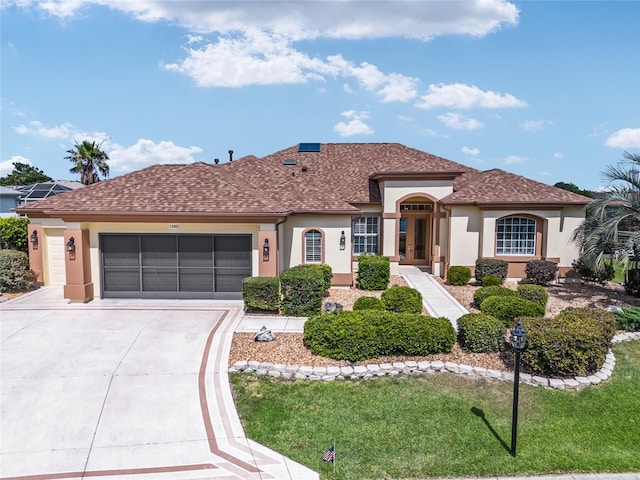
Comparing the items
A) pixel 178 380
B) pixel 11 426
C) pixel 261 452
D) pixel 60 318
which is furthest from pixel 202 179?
pixel 261 452

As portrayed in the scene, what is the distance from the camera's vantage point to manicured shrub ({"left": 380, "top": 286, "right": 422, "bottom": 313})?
1154 cm

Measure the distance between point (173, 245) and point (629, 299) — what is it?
16.3m

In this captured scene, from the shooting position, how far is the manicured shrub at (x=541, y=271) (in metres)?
16.3

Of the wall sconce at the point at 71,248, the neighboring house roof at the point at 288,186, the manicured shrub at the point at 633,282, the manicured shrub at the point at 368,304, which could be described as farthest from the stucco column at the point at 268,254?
the manicured shrub at the point at 633,282

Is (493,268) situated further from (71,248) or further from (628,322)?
(71,248)

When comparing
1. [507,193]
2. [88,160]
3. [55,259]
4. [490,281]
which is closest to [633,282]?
[490,281]

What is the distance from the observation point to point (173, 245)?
13438mm

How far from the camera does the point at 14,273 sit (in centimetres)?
1436

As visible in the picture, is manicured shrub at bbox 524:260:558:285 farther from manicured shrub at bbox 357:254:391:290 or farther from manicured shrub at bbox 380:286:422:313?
manicured shrub at bbox 380:286:422:313

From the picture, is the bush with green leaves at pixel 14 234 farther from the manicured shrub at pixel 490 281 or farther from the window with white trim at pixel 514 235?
the window with white trim at pixel 514 235

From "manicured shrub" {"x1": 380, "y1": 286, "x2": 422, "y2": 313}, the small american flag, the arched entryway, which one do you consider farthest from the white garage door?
the arched entryway

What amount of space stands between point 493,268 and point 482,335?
Result: 26.6ft

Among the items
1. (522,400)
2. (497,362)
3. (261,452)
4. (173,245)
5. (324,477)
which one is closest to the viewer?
(324,477)

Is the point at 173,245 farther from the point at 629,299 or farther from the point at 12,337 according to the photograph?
the point at 629,299
